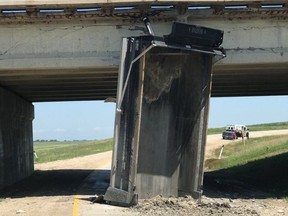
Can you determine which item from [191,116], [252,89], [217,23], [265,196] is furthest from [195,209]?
[252,89]

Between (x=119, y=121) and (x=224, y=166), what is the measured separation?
18.2 m

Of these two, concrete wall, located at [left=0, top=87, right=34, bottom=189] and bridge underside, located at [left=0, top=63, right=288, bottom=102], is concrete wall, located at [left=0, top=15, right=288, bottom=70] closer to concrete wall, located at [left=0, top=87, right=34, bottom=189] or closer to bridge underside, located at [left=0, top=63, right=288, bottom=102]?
bridge underside, located at [left=0, top=63, right=288, bottom=102]

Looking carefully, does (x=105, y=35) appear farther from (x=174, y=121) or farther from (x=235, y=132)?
(x=235, y=132)

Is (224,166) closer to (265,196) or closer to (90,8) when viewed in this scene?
(265,196)

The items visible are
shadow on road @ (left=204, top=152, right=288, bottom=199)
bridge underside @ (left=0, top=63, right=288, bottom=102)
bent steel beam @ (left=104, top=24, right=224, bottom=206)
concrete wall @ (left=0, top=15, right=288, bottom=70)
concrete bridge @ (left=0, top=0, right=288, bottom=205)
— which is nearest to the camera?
bent steel beam @ (left=104, top=24, right=224, bottom=206)

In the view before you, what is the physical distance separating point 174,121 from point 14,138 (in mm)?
10176

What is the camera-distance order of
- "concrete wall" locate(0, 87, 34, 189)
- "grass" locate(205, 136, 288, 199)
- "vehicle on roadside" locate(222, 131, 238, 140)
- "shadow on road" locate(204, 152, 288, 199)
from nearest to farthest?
1. "shadow on road" locate(204, 152, 288, 199)
2. "grass" locate(205, 136, 288, 199)
3. "concrete wall" locate(0, 87, 34, 189)
4. "vehicle on roadside" locate(222, 131, 238, 140)

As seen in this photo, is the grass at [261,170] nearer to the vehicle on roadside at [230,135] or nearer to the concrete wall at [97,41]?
the concrete wall at [97,41]

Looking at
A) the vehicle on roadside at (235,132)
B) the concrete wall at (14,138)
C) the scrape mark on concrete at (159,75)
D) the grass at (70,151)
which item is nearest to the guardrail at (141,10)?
the scrape mark on concrete at (159,75)

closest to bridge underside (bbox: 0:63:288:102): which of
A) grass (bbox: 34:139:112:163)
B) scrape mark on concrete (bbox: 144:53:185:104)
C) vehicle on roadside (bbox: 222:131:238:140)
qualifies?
scrape mark on concrete (bbox: 144:53:185:104)

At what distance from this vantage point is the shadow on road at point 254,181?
17234 millimetres

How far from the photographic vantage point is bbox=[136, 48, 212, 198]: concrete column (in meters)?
14.8

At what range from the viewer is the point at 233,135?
5797 cm

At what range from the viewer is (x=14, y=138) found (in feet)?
73.6
